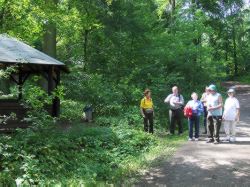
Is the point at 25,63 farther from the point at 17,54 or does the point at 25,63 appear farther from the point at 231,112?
the point at 231,112

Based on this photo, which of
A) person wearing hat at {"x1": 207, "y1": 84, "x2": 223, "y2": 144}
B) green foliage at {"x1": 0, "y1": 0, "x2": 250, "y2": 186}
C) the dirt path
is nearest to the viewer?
the dirt path

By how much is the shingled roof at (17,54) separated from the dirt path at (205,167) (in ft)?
19.2

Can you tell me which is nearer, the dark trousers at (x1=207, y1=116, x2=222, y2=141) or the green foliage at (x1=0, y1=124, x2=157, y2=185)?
the green foliage at (x1=0, y1=124, x2=157, y2=185)

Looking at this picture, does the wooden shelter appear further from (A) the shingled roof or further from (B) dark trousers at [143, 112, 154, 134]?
(B) dark trousers at [143, 112, 154, 134]

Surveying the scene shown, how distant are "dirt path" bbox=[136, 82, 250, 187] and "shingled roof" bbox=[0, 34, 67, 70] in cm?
586

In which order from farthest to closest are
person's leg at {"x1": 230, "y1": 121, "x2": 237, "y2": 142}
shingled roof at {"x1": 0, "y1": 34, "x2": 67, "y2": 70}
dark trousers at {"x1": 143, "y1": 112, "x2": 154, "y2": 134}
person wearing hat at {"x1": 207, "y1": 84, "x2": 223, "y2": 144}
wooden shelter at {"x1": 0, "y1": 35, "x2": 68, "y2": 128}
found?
dark trousers at {"x1": 143, "y1": 112, "x2": 154, "y2": 134} → wooden shelter at {"x1": 0, "y1": 35, "x2": 68, "y2": 128} → shingled roof at {"x1": 0, "y1": 34, "x2": 67, "y2": 70} → person's leg at {"x1": 230, "y1": 121, "x2": 237, "y2": 142} → person wearing hat at {"x1": 207, "y1": 84, "x2": 223, "y2": 144}

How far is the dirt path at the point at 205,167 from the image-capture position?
8.59 metres

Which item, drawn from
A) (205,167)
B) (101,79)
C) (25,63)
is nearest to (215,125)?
(205,167)

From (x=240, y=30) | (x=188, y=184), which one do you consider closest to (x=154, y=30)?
(x=188, y=184)

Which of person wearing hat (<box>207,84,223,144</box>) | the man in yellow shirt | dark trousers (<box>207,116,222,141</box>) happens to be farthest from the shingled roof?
dark trousers (<box>207,116,222,141</box>)

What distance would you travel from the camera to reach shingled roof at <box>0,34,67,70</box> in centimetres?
1374

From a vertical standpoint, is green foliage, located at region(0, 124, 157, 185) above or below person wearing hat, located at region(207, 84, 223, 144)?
below

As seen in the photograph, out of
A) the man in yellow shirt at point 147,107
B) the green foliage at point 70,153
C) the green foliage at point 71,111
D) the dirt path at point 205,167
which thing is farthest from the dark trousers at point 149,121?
the green foliage at point 71,111

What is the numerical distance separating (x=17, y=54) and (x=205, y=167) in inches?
315
